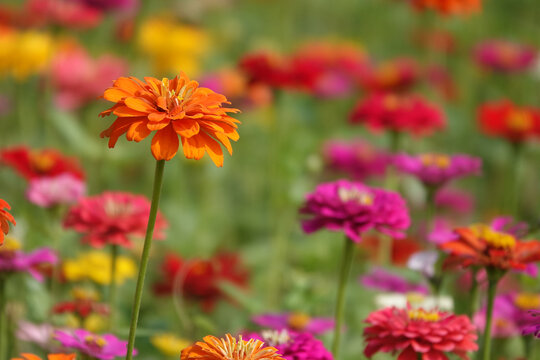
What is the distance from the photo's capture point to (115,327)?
4.49ft

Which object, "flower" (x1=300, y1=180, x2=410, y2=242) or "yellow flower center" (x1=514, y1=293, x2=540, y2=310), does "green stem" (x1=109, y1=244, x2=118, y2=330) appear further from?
"yellow flower center" (x1=514, y1=293, x2=540, y2=310)

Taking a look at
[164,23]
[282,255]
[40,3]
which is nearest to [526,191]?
[282,255]

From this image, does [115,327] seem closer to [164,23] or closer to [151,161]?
[151,161]

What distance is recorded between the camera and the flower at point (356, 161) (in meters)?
2.02

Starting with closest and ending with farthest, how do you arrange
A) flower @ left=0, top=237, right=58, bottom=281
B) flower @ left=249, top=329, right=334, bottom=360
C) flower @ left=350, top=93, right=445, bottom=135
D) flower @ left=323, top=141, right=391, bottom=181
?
flower @ left=249, top=329, right=334, bottom=360
flower @ left=0, top=237, right=58, bottom=281
flower @ left=350, top=93, right=445, bottom=135
flower @ left=323, top=141, right=391, bottom=181

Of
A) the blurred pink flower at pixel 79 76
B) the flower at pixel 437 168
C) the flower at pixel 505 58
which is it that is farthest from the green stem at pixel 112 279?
the flower at pixel 505 58

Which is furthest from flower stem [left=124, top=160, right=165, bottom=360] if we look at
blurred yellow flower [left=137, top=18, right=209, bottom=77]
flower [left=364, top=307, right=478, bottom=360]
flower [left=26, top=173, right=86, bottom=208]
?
blurred yellow flower [left=137, top=18, right=209, bottom=77]

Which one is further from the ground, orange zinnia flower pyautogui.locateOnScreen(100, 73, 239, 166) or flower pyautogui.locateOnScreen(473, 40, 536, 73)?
flower pyautogui.locateOnScreen(473, 40, 536, 73)

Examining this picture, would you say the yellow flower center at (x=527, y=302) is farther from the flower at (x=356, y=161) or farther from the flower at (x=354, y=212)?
the flower at (x=356, y=161)

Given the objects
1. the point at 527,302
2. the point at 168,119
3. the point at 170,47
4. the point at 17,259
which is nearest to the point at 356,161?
the point at 527,302

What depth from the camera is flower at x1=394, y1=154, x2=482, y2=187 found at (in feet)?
4.70

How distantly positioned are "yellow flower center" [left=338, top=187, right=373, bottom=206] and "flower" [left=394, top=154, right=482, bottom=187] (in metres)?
0.32

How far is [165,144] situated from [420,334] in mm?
358

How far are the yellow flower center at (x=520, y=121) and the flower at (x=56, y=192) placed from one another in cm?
110
